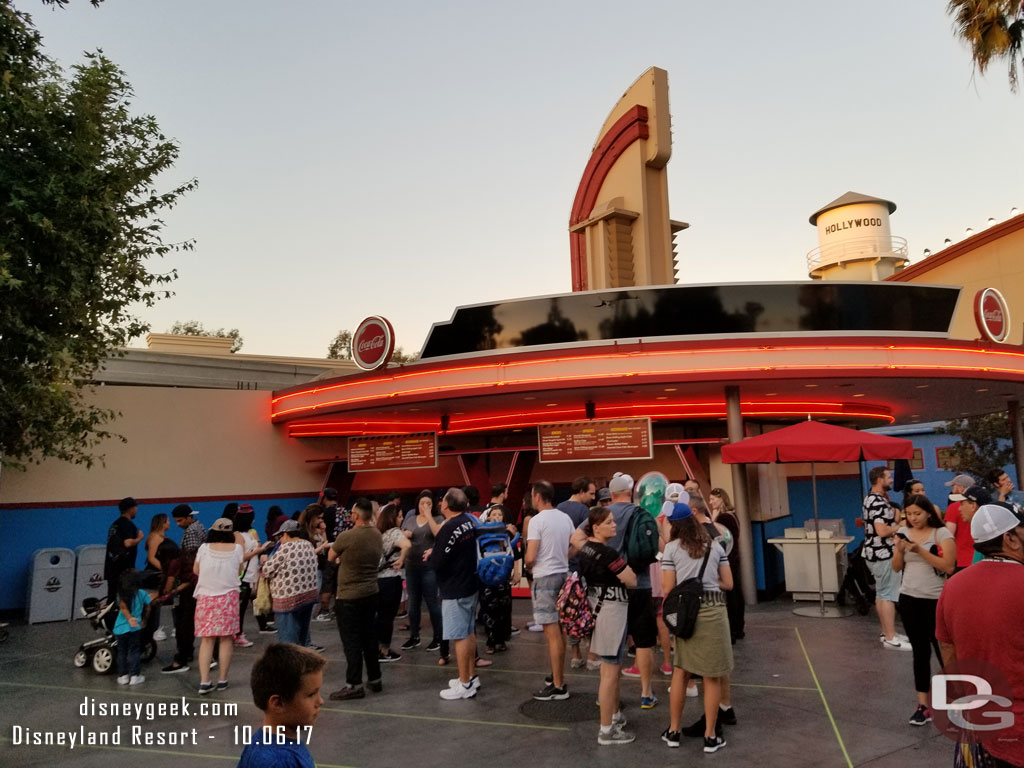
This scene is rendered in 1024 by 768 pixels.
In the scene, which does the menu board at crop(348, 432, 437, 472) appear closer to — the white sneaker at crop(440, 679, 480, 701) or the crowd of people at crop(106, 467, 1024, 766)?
the crowd of people at crop(106, 467, 1024, 766)

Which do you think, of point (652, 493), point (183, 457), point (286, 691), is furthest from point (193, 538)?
point (286, 691)

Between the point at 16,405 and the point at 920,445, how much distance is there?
31.5 metres

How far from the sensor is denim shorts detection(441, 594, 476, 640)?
711 cm

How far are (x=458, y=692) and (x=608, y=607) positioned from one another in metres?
2.09

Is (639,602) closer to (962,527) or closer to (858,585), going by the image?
(962,527)

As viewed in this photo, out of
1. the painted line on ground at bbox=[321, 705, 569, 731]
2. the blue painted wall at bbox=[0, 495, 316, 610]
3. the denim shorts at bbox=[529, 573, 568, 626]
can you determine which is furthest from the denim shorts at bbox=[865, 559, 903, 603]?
the blue painted wall at bbox=[0, 495, 316, 610]

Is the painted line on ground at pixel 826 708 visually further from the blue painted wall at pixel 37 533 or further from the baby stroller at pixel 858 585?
the blue painted wall at pixel 37 533

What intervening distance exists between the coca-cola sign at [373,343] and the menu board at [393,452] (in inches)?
81.6

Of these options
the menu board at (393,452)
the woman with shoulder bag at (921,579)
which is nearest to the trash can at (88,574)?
the menu board at (393,452)

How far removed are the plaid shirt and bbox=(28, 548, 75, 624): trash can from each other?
530cm

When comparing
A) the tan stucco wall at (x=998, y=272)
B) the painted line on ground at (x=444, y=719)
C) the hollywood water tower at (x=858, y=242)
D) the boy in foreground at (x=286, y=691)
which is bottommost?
the painted line on ground at (x=444, y=719)

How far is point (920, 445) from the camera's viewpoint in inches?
1224

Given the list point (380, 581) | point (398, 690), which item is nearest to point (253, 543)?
point (380, 581)

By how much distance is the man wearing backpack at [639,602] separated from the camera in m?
6.36
